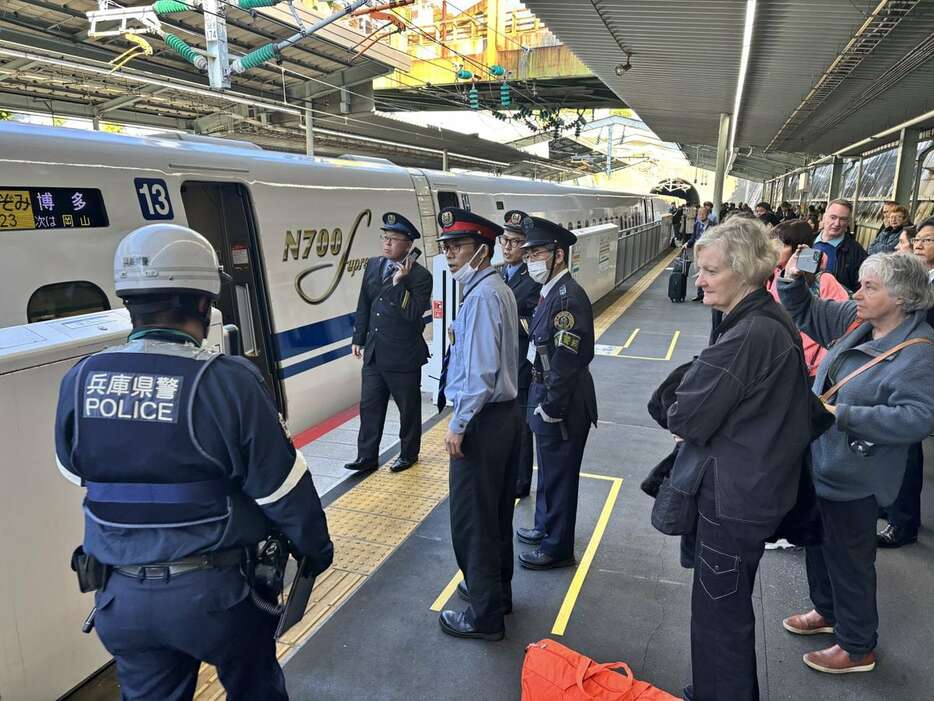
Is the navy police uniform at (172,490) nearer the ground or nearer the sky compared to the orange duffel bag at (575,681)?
nearer the sky

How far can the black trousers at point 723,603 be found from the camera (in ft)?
6.90

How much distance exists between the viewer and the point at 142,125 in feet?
46.7

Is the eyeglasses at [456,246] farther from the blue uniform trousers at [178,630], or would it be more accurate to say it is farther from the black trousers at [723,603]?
the blue uniform trousers at [178,630]

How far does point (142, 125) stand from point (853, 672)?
52.5 feet

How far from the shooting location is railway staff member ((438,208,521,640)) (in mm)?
2619

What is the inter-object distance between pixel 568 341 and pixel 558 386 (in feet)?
0.75

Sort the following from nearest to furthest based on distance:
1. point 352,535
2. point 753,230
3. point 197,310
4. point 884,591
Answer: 1. point 197,310
2. point 753,230
3. point 884,591
4. point 352,535

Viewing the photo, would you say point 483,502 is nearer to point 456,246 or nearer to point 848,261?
point 456,246

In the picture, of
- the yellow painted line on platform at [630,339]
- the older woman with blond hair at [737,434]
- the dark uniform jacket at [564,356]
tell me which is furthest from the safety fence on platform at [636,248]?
the older woman with blond hair at [737,434]

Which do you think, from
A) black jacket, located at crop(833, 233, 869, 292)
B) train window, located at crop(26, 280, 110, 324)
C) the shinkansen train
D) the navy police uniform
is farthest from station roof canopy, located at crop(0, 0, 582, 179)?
black jacket, located at crop(833, 233, 869, 292)

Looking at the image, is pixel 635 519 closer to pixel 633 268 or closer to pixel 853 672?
pixel 853 672

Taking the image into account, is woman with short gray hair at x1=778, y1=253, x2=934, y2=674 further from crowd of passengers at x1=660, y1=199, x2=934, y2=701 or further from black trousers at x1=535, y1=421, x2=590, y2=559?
black trousers at x1=535, y1=421, x2=590, y2=559

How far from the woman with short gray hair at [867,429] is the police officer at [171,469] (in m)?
2.01

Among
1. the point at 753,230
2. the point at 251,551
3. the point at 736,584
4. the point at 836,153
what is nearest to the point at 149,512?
the point at 251,551
